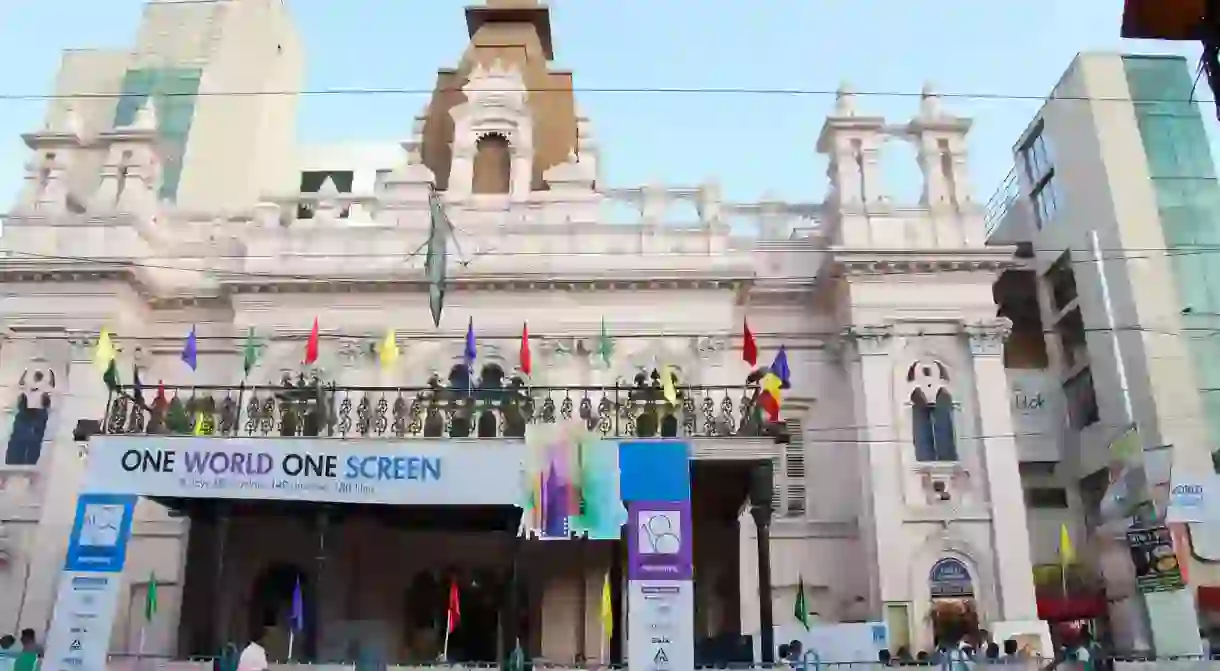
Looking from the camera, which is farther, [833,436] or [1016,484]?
[833,436]

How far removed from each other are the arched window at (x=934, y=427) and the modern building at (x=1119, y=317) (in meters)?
3.56

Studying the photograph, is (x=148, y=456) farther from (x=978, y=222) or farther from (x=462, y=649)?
(x=978, y=222)

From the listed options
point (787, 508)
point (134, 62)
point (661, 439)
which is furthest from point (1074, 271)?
point (134, 62)

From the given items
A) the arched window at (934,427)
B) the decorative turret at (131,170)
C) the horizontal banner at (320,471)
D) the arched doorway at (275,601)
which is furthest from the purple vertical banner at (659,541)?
the decorative turret at (131,170)

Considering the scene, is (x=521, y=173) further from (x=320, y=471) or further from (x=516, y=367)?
(x=320, y=471)

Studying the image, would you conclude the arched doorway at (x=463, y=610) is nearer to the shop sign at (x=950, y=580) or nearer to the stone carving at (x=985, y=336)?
the shop sign at (x=950, y=580)

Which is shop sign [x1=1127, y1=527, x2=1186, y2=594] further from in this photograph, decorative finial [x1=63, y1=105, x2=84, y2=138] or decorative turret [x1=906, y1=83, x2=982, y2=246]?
decorative finial [x1=63, y1=105, x2=84, y2=138]

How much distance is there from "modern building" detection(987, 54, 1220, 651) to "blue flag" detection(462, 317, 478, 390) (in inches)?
511

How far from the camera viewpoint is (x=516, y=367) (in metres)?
21.6

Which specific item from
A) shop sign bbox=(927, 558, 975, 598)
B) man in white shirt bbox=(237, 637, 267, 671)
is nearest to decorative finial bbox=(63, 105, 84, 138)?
man in white shirt bbox=(237, 637, 267, 671)

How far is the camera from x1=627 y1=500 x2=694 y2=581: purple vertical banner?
1514cm

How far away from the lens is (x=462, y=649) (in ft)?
68.3

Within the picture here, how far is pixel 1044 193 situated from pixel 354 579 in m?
21.8

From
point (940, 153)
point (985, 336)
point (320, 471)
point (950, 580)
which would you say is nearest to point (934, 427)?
point (985, 336)
